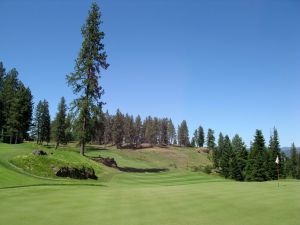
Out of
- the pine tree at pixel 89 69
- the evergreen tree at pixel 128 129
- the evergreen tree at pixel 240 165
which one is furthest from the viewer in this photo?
the evergreen tree at pixel 128 129

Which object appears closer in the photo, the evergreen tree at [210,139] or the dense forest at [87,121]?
the dense forest at [87,121]

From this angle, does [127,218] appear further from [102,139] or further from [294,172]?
[102,139]

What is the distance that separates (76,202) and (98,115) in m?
35.2

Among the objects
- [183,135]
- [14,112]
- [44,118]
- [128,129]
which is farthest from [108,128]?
[14,112]

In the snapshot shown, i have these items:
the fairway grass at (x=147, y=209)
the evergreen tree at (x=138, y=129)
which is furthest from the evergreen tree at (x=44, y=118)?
the fairway grass at (x=147, y=209)

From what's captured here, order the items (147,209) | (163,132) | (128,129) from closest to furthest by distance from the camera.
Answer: (147,209), (128,129), (163,132)

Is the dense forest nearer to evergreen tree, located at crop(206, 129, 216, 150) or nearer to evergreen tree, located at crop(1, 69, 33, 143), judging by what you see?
evergreen tree, located at crop(1, 69, 33, 143)

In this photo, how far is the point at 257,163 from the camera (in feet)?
243

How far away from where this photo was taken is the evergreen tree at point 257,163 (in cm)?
7362

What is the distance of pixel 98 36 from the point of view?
51.8 metres

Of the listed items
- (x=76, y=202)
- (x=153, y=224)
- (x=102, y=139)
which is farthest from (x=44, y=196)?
(x=102, y=139)

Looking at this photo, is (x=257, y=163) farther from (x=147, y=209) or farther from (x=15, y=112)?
(x=147, y=209)

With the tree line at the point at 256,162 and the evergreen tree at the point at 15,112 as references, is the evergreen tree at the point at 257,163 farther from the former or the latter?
the evergreen tree at the point at 15,112

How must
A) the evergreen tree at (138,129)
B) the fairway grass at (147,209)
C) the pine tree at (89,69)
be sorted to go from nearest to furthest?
the fairway grass at (147,209) → the pine tree at (89,69) → the evergreen tree at (138,129)
